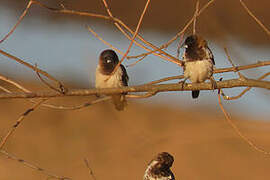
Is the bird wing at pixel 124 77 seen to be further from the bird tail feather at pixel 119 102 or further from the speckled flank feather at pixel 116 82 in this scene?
the bird tail feather at pixel 119 102

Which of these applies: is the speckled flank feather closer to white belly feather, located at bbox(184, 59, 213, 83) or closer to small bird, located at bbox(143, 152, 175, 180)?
small bird, located at bbox(143, 152, 175, 180)

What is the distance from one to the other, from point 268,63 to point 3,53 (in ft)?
4.72

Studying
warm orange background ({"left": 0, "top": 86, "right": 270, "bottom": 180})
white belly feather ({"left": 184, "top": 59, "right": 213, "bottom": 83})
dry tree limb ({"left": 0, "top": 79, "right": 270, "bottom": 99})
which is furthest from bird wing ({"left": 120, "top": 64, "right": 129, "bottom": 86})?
warm orange background ({"left": 0, "top": 86, "right": 270, "bottom": 180})

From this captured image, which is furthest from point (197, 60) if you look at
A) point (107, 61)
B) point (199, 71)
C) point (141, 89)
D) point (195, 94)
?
point (141, 89)

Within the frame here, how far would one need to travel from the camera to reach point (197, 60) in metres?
4.59

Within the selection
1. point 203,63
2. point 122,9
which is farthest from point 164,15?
point 203,63

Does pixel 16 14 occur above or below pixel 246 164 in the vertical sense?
above

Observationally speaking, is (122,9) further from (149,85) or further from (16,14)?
(149,85)

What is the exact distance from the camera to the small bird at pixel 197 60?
4477mm

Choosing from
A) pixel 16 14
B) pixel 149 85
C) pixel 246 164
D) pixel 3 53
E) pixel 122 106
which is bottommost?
pixel 246 164

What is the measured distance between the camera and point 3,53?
113 inches

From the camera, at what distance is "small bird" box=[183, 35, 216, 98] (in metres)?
4.48

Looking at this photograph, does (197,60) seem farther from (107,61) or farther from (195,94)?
(107,61)

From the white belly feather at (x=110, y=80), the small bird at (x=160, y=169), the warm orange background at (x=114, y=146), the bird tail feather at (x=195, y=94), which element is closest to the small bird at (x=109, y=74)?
the white belly feather at (x=110, y=80)
